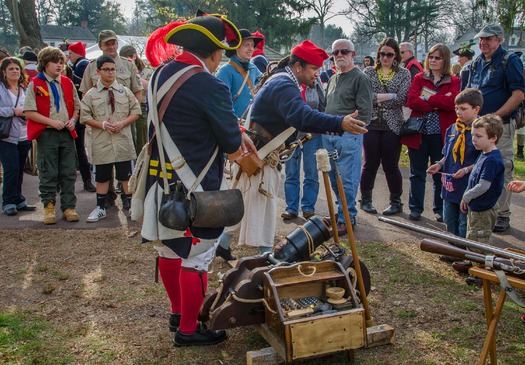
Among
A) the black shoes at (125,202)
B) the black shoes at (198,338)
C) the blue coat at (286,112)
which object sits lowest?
the black shoes at (198,338)

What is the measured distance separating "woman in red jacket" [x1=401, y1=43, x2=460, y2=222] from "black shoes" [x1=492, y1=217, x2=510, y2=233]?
65 cm

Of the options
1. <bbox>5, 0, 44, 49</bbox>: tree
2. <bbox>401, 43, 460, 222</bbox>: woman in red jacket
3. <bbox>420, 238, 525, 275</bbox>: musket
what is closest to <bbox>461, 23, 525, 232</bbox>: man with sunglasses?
<bbox>401, 43, 460, 222</bbox>: woman in red jacket

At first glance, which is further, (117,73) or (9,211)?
(117,73)

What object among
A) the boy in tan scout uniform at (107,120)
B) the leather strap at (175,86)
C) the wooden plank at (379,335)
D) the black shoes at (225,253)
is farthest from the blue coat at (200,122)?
the boy in tan scout uniform at (107,120)

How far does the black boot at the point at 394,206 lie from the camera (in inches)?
276

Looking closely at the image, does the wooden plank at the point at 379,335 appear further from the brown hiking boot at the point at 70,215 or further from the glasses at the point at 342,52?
the brown hiking boot at the point at 70,215

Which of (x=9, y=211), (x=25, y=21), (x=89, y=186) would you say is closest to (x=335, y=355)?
(x=9, y=211)

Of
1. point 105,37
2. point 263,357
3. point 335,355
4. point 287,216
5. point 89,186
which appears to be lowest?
point 335,355

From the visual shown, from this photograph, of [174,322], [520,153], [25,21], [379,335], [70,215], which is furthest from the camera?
[25,21]

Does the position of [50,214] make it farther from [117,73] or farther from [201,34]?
[201,34]

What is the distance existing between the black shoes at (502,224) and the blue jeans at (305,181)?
2165 mm

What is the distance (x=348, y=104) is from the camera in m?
6.20

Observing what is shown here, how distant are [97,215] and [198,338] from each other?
3558 millimetres

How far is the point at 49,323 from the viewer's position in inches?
159
